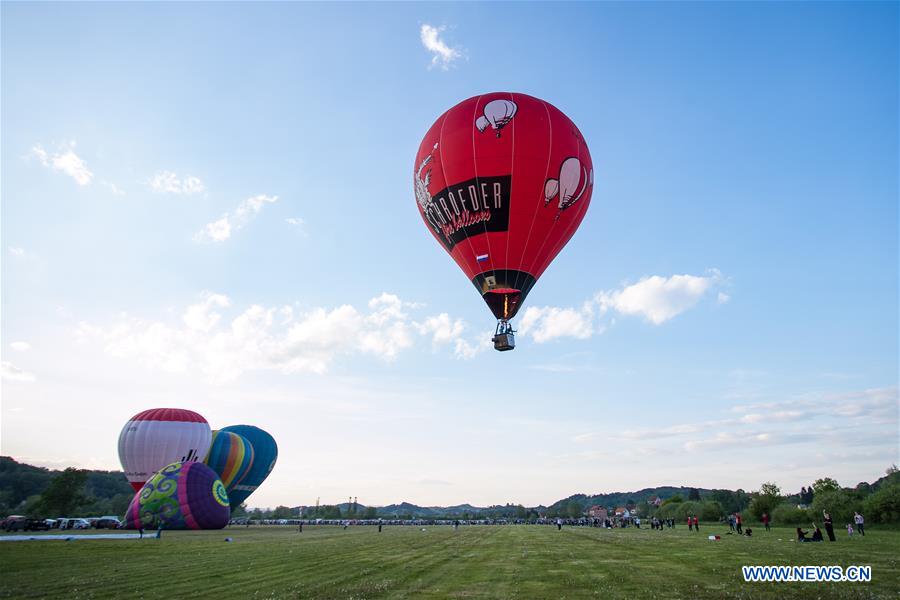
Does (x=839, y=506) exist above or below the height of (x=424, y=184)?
below

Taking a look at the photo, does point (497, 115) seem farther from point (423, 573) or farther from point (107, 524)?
point (107, 524)

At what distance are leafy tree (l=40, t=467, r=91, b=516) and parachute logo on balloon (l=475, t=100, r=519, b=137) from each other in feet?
287

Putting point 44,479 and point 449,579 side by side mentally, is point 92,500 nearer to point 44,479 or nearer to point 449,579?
point 44,479

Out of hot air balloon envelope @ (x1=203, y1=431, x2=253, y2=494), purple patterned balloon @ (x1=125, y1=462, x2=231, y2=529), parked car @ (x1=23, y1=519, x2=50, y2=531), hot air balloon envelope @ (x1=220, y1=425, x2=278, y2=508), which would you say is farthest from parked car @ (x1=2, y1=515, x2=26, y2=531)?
hot air balloon envelope @ (x1=220, y1=425, x2=278, y2=508)

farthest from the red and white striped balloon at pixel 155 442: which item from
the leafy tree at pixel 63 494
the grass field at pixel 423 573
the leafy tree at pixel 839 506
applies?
the leafy tree at pixel 839 506

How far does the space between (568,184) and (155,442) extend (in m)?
41.3

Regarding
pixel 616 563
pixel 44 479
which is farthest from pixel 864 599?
pixel 44 479

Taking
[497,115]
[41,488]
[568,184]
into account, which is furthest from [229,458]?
[41,488]

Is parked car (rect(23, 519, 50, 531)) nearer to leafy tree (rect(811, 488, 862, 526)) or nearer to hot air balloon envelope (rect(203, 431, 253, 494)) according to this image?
hot air balloon envelope (rect(203, 431, 253, 494))

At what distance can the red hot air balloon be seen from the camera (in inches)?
895

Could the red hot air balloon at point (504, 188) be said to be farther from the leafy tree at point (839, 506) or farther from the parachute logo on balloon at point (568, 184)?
the leafy tree at point (839, 506)

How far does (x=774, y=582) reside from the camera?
43.2ft

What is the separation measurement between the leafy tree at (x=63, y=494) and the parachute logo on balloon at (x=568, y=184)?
290 ft

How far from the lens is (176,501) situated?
36.8 metres
